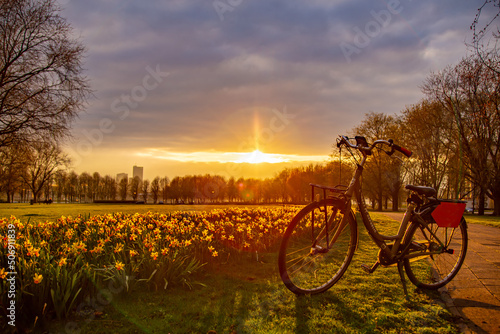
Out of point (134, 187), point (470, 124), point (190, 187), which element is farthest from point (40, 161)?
point (134, 187)

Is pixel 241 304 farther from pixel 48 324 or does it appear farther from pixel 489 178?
pixel 489 178

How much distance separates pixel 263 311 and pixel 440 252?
2.39 m

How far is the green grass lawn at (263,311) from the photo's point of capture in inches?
110

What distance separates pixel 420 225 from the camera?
3781 mm

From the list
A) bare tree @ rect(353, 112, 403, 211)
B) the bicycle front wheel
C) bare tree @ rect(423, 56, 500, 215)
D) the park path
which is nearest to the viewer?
the park path

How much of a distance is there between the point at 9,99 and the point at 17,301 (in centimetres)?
1402

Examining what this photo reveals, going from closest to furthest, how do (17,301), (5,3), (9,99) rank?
1. (17,301)
2. (5,3)
3. (9,99)

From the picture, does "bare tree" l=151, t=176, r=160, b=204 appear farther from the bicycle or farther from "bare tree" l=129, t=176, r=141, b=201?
the bicycle

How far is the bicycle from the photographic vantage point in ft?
11.2

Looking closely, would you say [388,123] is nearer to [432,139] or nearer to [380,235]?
[432,139]


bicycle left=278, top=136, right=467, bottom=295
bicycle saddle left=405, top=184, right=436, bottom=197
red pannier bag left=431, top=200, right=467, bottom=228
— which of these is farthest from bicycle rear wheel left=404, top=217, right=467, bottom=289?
bicycle saddle left=405, top=184, right=436, bottom=197

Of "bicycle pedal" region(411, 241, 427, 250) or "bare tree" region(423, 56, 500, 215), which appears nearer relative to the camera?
"bicycle pedal" region(411, 241, 427, 250)

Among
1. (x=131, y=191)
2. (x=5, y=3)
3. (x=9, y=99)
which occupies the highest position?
(x=5, y=3)

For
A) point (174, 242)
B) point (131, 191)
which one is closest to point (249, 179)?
point (131, 191)
